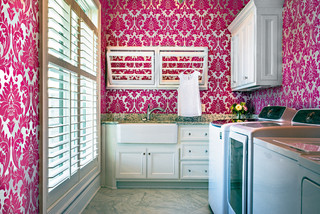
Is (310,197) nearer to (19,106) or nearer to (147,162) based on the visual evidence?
(19,106)

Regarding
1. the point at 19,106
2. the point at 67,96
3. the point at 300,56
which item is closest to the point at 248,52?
the point at 300,56

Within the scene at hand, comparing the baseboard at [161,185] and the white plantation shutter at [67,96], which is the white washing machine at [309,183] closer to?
the white plantation shutter at [67,96]

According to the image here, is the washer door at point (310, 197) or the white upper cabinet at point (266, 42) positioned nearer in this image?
the washer door at point (310, 197)

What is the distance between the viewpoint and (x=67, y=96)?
2.13 meters

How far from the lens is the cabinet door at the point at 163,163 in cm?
327

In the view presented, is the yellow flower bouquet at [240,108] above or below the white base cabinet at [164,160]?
above

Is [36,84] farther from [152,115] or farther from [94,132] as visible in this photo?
[152,115]

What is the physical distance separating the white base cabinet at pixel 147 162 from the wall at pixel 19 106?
1.67 meters

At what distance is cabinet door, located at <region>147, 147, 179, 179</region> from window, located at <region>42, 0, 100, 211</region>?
2.32 feet

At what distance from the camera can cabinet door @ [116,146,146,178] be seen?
3.27 metres

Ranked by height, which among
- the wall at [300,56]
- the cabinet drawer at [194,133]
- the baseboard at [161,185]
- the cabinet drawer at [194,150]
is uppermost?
the wall at [300,56]

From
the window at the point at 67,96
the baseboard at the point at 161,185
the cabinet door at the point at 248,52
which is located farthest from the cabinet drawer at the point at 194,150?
the window at the point at 67,96

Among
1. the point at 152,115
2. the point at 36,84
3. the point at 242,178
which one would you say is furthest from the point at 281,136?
the point at 152,115

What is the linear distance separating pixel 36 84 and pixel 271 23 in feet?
8.33
